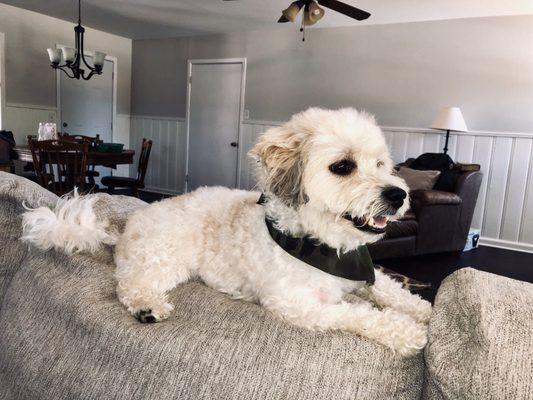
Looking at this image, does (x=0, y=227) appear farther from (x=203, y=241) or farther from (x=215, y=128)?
(x=215, y=128)

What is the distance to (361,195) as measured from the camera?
3.90 feet

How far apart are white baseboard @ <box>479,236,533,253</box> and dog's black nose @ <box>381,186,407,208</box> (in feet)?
16.2

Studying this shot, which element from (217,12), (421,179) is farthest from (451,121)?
(217,12)

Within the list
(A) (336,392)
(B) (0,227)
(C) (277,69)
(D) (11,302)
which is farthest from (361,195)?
(C) (277,69)

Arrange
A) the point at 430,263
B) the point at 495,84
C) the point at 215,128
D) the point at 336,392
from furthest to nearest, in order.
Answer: the point at 215,128 → the point at 495,84 → the point at 430,263 → the point at 336,392

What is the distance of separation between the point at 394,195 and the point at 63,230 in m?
0.93

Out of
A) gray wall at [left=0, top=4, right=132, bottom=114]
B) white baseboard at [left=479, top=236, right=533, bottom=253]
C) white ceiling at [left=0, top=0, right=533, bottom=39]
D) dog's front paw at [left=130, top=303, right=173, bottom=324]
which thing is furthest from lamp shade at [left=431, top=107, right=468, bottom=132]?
gray wall at [left=0, top=4, right=132, bottom=114]

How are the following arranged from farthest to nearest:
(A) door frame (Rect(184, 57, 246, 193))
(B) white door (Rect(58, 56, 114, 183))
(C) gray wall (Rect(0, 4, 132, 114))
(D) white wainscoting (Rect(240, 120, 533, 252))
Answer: (B) white door (Rect(58, 56, 114, 183))
(A) door frame (Rect(184, 57, 246, 193))
(C) gray wall (Rect(0, 4, 132, 114))
(D) white wainscoting (Rect(240, 120, 533, 252))

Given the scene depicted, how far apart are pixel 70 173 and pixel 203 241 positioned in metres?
3.59

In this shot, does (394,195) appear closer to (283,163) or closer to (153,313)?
(283,163)

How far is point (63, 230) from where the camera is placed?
118cm

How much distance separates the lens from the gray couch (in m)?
0.64

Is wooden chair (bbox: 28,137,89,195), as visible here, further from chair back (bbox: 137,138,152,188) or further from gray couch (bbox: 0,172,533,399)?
gray couch (bbox: 0,172,533,399)

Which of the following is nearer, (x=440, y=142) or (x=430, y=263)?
(x=430, y=263)
